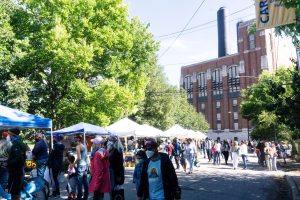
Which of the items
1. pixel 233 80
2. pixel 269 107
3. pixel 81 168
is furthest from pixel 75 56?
pixel 233 80

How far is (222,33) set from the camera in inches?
3241

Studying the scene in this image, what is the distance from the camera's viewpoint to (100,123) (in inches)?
995

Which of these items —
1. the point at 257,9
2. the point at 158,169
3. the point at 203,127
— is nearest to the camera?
the point at 158,169

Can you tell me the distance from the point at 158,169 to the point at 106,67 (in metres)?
21.0

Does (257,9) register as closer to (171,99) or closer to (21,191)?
(21,191)

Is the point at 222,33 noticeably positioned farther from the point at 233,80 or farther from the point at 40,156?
A: the point at 40,156

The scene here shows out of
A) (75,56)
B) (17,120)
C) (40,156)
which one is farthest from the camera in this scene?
(75,56)

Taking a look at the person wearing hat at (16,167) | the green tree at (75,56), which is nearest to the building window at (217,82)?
the green tree at (75,56)

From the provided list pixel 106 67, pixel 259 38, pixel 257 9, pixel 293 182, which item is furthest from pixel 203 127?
pixel 257 9

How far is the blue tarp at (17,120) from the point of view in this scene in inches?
504

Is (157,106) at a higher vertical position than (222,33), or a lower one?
lower

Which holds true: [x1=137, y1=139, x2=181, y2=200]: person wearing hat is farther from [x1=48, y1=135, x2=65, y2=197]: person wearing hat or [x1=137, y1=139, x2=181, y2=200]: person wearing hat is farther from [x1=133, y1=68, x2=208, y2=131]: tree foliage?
[x1=133, y1=68, x2=208, y2=131]: tree foliage

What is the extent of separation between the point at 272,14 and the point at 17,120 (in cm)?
943

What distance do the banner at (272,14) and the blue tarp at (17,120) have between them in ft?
29.3
